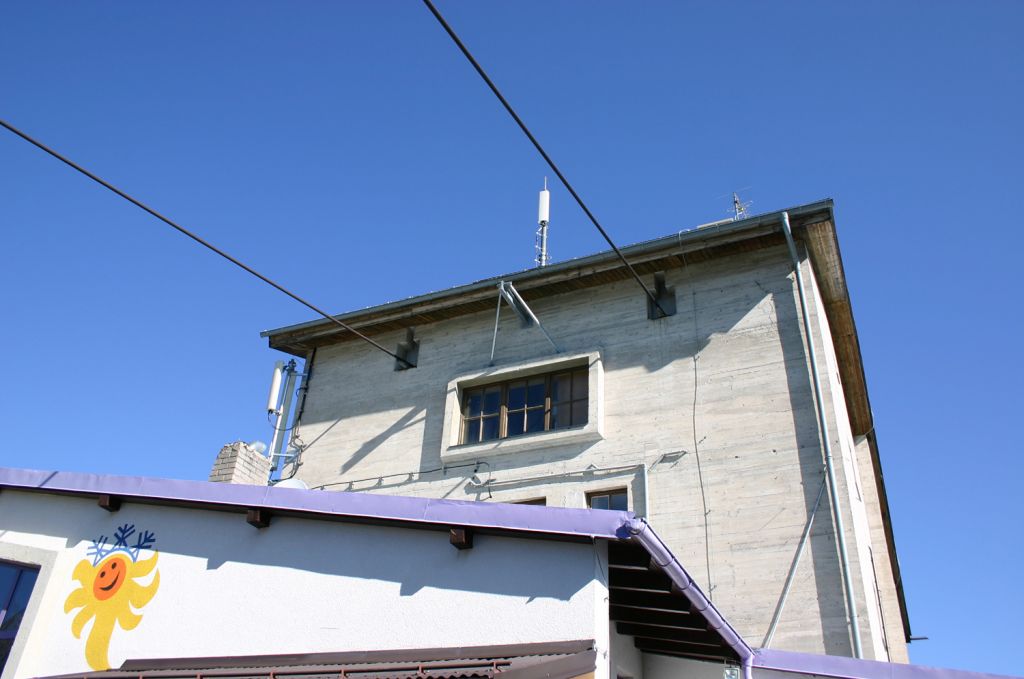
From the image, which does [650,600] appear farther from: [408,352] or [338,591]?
[408,352]

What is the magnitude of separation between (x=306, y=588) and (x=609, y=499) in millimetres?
7752

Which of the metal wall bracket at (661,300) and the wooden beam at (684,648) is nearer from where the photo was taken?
the wooden beam at (684,648)

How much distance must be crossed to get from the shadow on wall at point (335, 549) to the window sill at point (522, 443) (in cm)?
765

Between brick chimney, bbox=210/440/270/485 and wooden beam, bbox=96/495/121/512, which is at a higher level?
brick chimney, bbox=210/440/270/485

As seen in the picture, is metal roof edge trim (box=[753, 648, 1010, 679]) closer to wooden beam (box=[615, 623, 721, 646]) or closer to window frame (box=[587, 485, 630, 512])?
wooden beam (box=[615, 623, 721, 646])

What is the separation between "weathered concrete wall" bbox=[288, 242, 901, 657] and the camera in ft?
43.5

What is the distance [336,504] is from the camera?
8641 millimetres

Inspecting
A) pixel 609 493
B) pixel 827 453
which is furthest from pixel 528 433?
pixel 827 453

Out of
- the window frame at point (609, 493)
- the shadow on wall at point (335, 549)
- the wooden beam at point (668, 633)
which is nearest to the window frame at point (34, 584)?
the shadow on wall at point (335, 549)

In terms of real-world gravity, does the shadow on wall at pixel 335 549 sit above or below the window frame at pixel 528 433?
below

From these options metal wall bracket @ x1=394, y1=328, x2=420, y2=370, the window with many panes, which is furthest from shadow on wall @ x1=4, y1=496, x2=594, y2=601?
metal wall bracket @ x1=394, y1=328, x2=420, y2=370

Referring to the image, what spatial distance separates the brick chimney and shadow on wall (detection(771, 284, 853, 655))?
951 centimetres

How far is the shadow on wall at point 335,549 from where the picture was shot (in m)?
7.67

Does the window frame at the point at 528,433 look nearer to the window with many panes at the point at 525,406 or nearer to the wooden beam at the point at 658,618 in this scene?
the window with many panes at the point at 525,406
